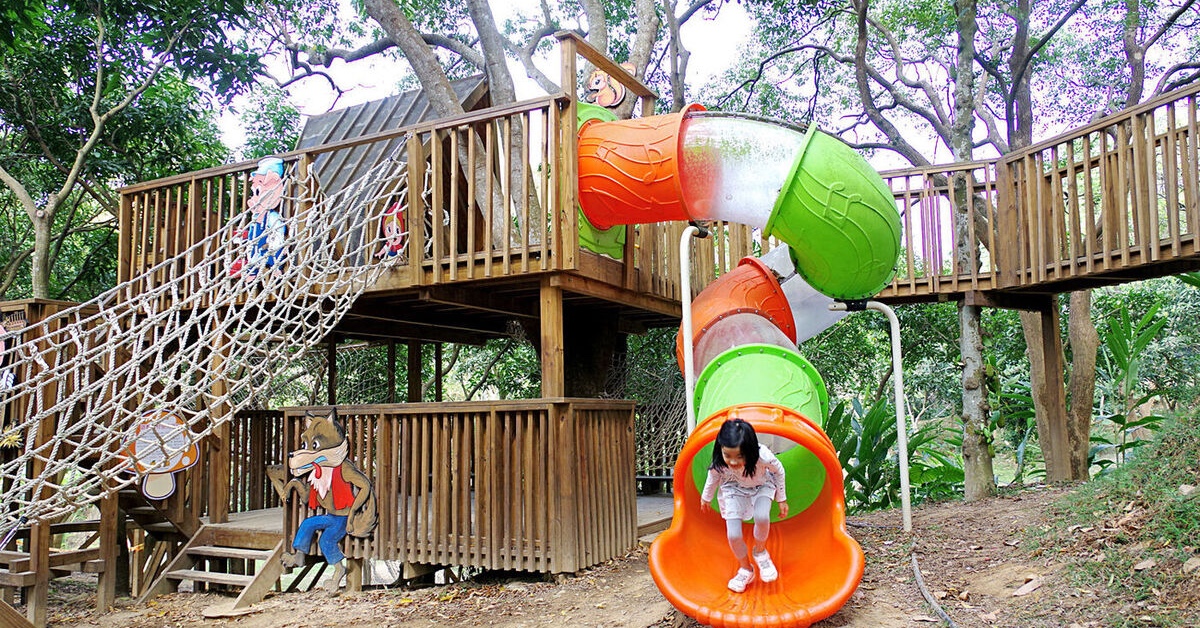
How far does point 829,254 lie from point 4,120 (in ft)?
35.5

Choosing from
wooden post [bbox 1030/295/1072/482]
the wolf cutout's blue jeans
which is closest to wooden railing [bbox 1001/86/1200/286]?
wooden post [bbox 1030/295/1072/482]

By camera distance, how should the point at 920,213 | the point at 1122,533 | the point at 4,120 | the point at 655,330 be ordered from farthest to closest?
the point at 655,330
the point at 4,120
the point at 920,213
the point at 1122,533

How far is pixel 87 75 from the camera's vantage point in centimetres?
1085

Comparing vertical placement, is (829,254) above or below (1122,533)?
above

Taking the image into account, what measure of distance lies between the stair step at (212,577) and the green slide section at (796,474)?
445cm

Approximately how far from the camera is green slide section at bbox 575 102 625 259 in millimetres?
6926

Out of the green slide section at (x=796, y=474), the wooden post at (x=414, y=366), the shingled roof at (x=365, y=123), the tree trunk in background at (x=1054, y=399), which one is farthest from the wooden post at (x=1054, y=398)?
the wooden post at (x=414, y=366)

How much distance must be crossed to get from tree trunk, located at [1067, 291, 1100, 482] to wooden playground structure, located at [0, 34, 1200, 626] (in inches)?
19.2

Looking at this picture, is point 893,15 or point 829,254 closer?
point 829,254

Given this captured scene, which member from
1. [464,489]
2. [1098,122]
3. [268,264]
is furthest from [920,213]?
[268,264]

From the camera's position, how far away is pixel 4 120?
1102 cm

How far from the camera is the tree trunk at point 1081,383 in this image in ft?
29.3

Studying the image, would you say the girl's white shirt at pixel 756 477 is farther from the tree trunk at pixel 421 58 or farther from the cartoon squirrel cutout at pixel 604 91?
the tree trunk at pixel 421 58

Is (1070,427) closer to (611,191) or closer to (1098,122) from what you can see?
(1098,122)
